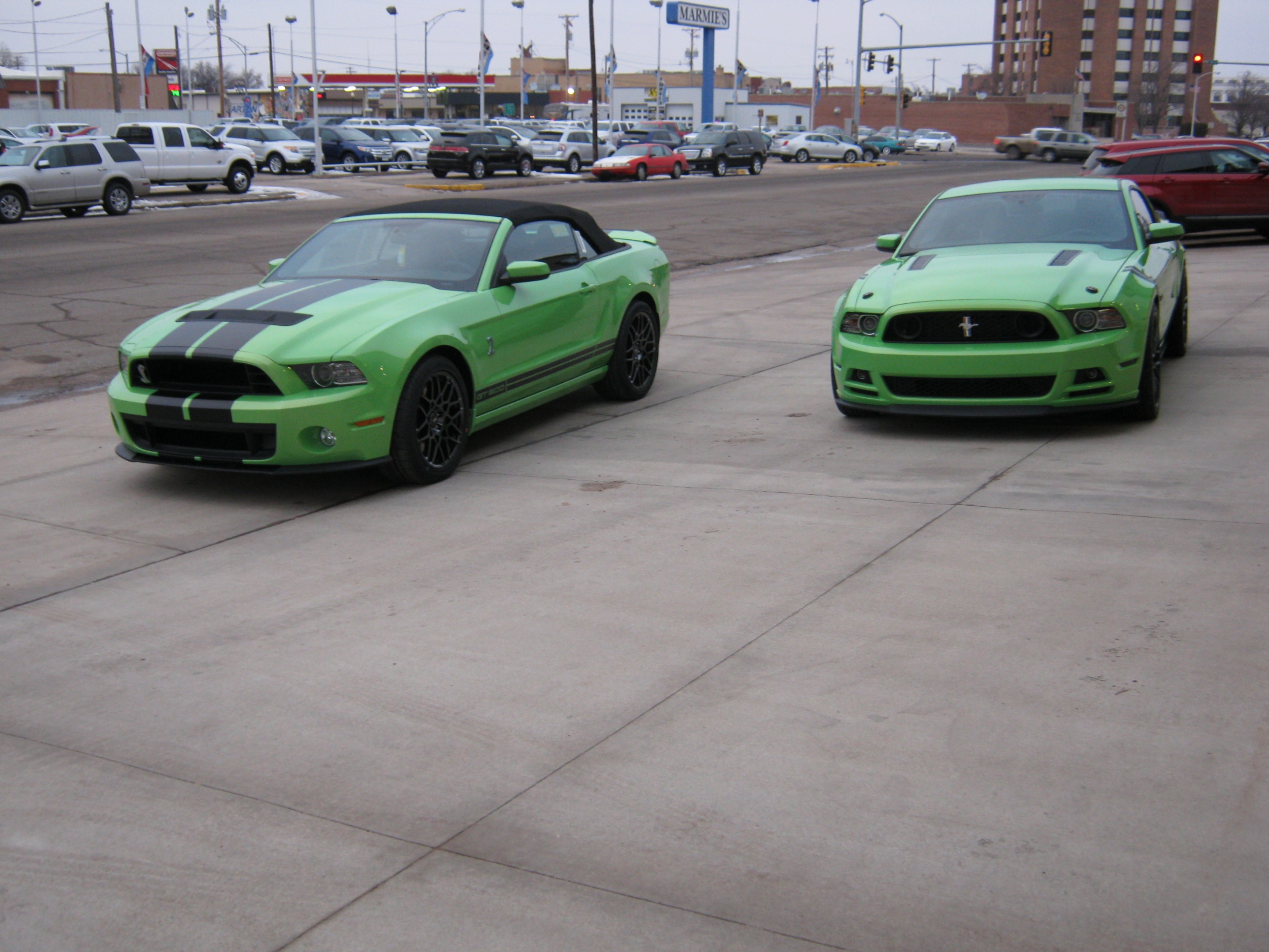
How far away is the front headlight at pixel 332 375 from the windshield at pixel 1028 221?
4.24 m

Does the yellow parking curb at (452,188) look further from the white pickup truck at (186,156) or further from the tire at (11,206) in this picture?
the tire at (11,206)

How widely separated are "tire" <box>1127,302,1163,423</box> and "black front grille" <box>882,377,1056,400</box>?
2.26ft

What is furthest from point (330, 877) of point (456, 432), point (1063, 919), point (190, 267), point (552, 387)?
point (190, 267)

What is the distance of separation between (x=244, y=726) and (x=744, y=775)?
1620 millimetres

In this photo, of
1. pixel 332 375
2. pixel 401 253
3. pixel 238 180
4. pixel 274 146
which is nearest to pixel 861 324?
pixel 401 253

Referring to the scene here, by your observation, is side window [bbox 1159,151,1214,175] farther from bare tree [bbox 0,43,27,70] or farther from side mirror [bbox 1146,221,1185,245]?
bare tree [bbox 0,43,27,70]

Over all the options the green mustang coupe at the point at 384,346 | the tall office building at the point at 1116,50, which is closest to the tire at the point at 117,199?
the green mustang coupe at the point at 384,346

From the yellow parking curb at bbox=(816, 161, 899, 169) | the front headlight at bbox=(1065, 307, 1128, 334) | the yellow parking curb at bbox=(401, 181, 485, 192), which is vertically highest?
the yellow parking curb at bbox=(816, 161, 899, 169)

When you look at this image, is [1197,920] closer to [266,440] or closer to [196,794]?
[196,794]

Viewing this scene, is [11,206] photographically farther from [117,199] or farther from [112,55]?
[112,55]

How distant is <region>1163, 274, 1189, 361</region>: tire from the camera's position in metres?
9.80

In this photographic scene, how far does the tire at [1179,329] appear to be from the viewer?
9.80 meters

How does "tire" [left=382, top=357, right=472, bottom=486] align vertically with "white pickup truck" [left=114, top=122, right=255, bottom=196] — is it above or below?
below

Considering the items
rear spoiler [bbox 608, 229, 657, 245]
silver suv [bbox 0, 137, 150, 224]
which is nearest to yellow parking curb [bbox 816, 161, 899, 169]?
silver suv [bbox 0, 137, 150, 224]
